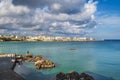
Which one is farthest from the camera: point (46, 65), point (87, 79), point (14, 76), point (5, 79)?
point (46, 65)

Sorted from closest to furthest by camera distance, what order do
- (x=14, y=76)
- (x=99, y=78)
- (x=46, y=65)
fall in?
(x=14, y=76) → (x=99, y=78) → (x=46, y=65)

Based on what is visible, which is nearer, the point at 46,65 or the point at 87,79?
the point at 87,79

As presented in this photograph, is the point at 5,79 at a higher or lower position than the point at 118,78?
higher

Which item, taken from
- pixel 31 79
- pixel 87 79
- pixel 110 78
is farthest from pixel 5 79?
pixel 110 78

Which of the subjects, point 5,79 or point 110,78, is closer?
point 5,79

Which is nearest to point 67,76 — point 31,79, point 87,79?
point 87,79

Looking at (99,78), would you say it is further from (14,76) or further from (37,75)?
(14,76)

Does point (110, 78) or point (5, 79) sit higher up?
point (5, 79)

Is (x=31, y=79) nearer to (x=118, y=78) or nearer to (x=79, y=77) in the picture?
(x=79, y=77)

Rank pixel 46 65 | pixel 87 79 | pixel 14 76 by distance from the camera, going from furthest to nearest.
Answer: pixel 46 65, pixel 87 79, pixel 14 76

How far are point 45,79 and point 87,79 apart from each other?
24.9ft

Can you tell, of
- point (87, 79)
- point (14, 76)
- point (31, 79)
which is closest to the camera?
point (14, 76)

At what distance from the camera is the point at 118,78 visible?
122 feet

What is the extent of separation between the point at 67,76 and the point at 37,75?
23.7 ft
